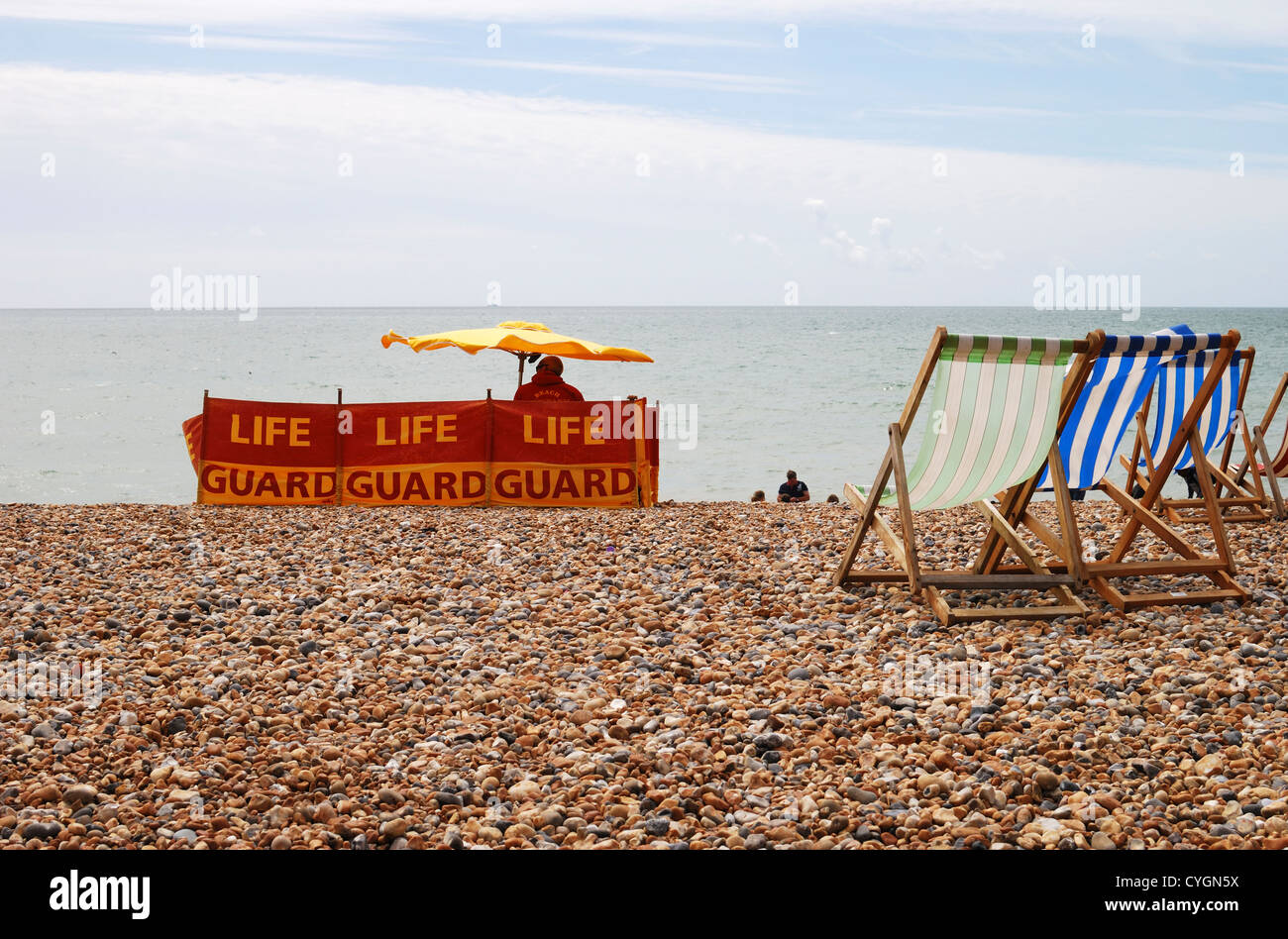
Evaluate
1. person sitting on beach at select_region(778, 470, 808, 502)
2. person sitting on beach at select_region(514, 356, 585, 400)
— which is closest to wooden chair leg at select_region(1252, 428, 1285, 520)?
person sitting on beach at select_region(778, 470, 808, 502)

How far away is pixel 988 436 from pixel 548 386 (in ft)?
20.6

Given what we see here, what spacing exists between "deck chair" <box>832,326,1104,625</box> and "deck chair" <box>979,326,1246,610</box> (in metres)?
0.21

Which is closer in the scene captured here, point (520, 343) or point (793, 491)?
point (520, 343)

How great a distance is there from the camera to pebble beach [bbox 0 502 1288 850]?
3.35 meters

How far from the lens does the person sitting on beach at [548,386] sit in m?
11.2

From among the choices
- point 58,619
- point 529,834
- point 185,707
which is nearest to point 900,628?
point 529,834

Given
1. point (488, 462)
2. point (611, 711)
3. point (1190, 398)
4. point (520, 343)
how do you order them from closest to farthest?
point (611, 711)
point (1190, 398)
point (488, 462)
point (520, 343)

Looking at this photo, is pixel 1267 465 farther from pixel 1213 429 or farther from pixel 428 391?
pixel 428 391

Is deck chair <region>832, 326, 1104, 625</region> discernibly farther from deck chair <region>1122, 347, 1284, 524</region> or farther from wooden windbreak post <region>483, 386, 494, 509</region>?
wooden windbreak post <region>483, 386, 494, 509</region>

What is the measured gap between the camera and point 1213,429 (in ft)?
26.8

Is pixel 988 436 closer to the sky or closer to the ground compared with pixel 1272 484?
closer to the sky

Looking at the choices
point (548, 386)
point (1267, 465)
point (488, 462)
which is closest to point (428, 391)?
point (548, 386)

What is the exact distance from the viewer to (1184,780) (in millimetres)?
3572
